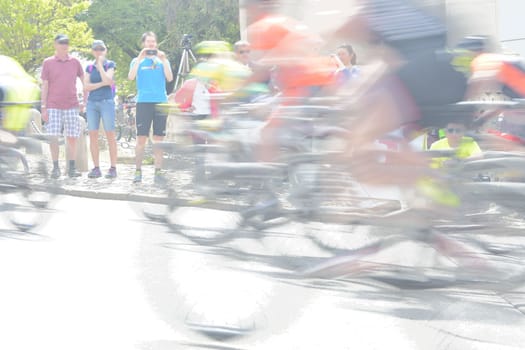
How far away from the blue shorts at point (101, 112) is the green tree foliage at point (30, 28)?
50.3 feet

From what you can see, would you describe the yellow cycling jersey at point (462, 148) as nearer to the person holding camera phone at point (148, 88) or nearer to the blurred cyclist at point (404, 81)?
the blurred cyclist at point (404, 81)

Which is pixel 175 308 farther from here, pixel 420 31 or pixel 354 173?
pixel 420 31

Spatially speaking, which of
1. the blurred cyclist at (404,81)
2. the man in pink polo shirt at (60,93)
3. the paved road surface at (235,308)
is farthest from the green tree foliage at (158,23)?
the blurred cyclist at (404,81)

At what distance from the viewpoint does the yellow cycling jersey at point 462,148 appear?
4.89 m

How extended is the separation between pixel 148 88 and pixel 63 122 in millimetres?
1253

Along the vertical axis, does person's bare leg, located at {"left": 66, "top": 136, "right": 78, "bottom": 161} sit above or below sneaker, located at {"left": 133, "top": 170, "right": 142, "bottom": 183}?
above

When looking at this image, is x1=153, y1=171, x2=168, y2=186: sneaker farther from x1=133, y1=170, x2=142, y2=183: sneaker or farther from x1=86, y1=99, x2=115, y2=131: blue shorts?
x1=86, y1=99, x2=115, y2=131: blue shorts

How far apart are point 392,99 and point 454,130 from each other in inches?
18.2

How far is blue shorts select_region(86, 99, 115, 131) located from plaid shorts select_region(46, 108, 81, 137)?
0.88 ft

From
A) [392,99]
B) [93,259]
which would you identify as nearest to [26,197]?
[93,259]

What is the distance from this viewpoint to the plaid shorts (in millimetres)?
12695

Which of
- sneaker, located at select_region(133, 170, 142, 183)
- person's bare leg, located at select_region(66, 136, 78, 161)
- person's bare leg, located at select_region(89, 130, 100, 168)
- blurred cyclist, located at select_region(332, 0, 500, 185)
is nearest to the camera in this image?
blurred cyclist, located at select_region(332, 0, 500, 185)

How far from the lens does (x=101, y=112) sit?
13.1 m

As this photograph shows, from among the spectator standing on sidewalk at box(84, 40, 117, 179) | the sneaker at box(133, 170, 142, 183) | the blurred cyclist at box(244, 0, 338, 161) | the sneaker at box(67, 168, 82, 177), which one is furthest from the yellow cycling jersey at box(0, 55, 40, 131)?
the sneaker at box(67, 168, 82, 177)
